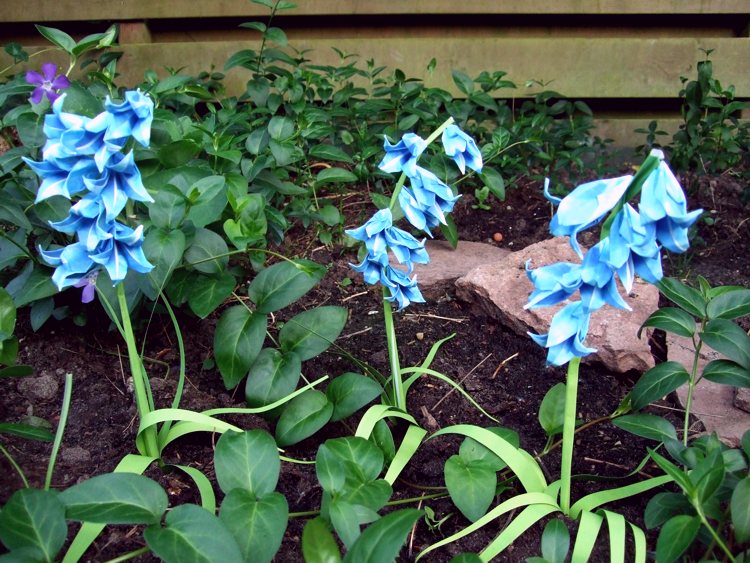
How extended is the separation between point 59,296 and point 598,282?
1701 millimetres

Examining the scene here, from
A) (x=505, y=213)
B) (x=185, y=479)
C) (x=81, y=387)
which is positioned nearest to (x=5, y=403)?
(x=81, y=387)

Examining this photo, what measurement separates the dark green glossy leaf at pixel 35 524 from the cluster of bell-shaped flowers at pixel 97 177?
43 cm

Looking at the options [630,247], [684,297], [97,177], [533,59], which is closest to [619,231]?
[630,247]

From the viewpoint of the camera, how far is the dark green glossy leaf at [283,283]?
1995 mm

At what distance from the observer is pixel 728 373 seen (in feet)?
6.00

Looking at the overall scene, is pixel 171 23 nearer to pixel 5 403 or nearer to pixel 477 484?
pixel 5 403

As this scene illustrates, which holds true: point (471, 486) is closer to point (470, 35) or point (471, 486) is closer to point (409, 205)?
point (409, 205)

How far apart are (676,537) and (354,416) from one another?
38.6 inches

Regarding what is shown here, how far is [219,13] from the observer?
3797mm

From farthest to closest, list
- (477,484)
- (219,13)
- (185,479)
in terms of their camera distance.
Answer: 1. (219,13)
2. (185,479)
3. (477,484)

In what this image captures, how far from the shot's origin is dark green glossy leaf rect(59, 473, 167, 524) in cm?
142

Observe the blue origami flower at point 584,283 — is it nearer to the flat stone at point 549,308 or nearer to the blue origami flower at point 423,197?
the blue origami flower at point 423,197

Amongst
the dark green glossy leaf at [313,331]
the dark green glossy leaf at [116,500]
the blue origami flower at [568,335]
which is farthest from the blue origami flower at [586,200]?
the dark green glossy leaf at [116,500]

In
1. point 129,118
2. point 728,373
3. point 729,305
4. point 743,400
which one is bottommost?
point 743,400
